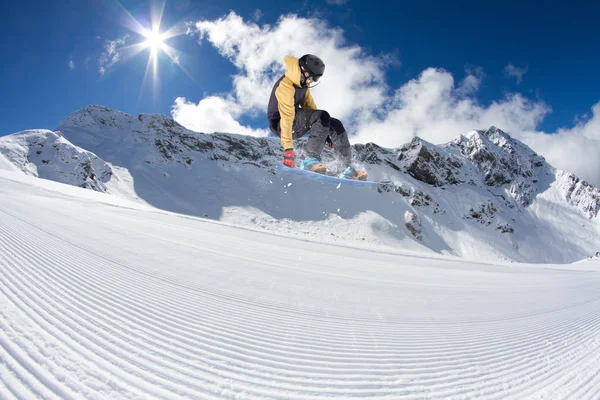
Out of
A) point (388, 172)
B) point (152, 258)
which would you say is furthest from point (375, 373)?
point (388, 172)

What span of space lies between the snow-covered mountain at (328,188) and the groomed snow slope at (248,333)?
1196 cm

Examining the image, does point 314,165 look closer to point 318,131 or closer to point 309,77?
point 318,131

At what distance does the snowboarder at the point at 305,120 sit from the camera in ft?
16.0

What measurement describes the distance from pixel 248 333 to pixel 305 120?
470 cm

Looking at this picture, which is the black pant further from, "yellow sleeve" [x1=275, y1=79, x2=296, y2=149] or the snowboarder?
"yellow sleeve" [x1=275, y1=79, x2=296, y2=149]

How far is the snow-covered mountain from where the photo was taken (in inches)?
1156

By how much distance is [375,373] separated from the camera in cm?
130

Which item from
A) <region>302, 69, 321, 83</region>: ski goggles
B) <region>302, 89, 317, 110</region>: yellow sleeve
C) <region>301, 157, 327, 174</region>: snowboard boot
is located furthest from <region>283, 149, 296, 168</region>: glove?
<region>302, 69, 321, 83</region>: ski goggles

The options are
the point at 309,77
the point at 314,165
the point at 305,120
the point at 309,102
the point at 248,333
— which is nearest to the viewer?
the point at 248,333

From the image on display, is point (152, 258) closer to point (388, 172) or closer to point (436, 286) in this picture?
point (436, 286)

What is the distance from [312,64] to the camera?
481 cm

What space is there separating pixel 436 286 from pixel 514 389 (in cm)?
270

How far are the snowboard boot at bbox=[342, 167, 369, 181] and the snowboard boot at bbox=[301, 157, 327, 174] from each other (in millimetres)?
511

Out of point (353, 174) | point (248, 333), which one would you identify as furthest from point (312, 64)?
point (248, 333)
